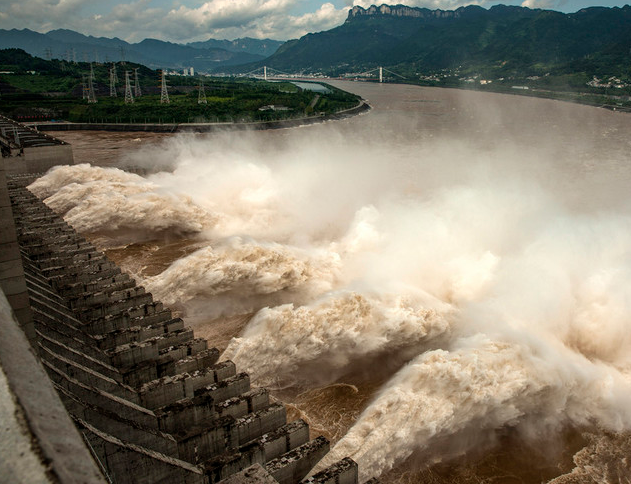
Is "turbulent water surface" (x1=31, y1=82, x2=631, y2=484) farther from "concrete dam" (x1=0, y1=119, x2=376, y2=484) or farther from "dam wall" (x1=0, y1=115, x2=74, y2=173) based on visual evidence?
"dam wall" (x1=0, y1=115, x2=74, y2=173)

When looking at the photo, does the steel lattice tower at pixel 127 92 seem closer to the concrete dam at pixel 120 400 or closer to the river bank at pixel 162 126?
the river bank at pixel 162 126

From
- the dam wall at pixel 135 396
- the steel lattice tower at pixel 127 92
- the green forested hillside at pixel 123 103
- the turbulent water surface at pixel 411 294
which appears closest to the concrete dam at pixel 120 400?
the dam wall at pixel 135 396

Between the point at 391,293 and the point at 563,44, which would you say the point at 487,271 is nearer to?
the point at 391,293

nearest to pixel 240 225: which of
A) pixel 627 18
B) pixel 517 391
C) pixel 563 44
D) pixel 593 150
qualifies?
pixel 517 391

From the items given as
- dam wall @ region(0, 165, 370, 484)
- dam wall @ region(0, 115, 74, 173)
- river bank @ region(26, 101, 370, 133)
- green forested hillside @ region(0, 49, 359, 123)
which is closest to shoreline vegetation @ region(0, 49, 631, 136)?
green forested hillside @ region(0, 49, 359, 123)

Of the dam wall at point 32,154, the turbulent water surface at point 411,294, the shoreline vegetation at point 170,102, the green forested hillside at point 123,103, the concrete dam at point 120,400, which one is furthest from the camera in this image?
the green forested hillside at point 123,103

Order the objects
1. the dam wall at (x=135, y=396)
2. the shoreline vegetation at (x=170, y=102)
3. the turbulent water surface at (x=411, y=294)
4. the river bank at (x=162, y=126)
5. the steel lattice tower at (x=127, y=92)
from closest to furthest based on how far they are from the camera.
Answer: the dam wall at (x=135, y=396), the turbulent water surface at (x=411, y=294), the river bank at (x=162, y=126), the shoreline vegetation at (x=170, y=102), the steel lattice tower at (x=127, y=92)
